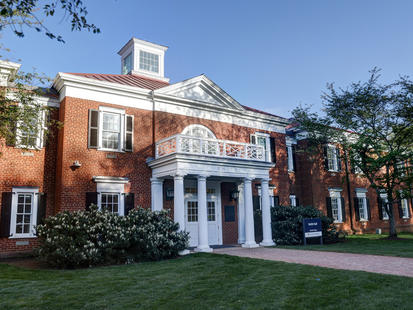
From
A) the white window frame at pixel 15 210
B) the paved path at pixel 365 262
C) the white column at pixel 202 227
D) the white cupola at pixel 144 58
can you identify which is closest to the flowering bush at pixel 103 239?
the white column at pixel 202 227

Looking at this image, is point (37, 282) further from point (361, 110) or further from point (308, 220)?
point (361, 110)

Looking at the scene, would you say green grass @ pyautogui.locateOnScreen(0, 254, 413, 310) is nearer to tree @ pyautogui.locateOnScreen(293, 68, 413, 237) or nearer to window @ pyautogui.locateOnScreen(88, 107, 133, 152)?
window @ pyautogui.locateOnScreen(88, 107, 133, 152)

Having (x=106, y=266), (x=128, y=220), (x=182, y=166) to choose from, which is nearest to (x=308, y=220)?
(x=182, y=166)

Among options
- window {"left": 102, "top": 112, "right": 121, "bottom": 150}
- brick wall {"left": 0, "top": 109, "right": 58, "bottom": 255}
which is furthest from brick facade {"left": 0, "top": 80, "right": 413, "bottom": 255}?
window {"left": 102, "top": 112, "right": 121, "bottom": 150}

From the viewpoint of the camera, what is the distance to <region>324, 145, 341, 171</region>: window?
23522mm

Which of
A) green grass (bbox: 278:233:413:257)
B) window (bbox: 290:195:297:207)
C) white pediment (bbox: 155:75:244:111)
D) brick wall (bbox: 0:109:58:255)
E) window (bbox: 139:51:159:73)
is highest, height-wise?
window (bbox: 139:51:159:73)

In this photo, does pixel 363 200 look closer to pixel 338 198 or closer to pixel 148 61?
pixel 338 198

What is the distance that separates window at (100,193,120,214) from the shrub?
7924 millimetres

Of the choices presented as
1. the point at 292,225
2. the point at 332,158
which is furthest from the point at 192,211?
the point at 332,158

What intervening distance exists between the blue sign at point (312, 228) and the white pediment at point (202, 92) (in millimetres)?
7026

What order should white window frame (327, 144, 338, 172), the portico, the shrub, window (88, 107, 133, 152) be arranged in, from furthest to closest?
white window frame (327, 144, 338, 172), the shrub, window (88, 107, 133, 152), the portico

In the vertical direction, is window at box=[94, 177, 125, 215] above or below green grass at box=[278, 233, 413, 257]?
above

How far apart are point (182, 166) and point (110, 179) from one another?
3092 mm

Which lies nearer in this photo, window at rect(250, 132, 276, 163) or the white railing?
the white railing
